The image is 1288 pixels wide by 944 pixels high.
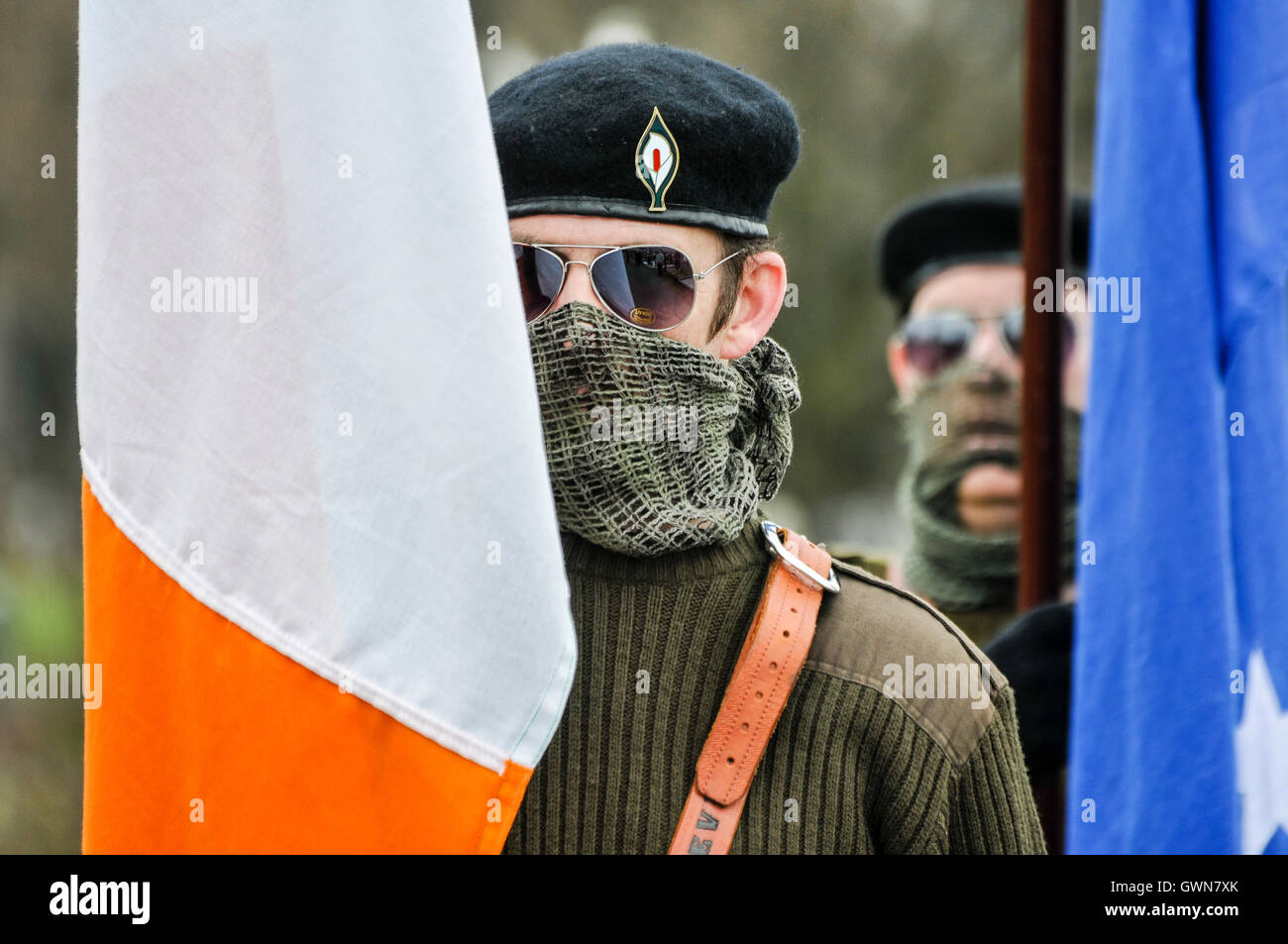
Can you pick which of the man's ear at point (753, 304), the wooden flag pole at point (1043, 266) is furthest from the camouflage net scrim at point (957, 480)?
the man's ear at point (753, 304)

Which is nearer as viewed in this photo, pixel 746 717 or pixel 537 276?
pixel 746 717

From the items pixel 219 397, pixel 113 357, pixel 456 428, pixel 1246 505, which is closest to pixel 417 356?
pixel 456 428

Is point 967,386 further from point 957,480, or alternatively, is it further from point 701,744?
point 701,744

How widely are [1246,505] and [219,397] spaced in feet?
5.15

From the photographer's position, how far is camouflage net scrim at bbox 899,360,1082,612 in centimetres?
404

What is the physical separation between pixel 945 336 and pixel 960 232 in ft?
1.16

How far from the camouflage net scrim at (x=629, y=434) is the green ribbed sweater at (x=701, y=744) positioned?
0.25ft

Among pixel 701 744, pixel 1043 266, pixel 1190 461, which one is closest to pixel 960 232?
pixel 1043 266

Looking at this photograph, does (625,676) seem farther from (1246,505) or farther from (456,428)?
(1246,505)

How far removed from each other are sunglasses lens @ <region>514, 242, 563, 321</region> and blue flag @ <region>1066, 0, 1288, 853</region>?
40.5 inches

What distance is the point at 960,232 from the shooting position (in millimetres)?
4500

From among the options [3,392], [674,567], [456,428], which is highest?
[3,392]

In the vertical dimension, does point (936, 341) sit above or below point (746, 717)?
above

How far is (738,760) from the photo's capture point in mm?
1604
